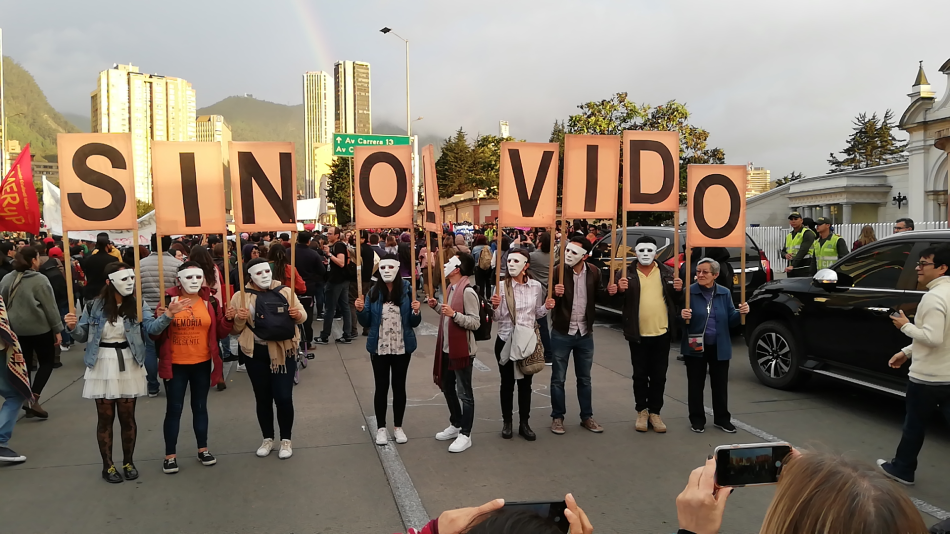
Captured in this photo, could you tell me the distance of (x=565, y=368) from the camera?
6391mm

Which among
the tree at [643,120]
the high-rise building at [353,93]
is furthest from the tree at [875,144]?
the high-rise building at [353,93]

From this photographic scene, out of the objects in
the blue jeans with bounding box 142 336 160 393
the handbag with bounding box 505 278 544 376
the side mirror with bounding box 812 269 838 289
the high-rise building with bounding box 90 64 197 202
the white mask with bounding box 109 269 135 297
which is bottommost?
the blue jeans with bounding box 142 336 160 393

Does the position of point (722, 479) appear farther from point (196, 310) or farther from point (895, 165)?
point (895, 165)

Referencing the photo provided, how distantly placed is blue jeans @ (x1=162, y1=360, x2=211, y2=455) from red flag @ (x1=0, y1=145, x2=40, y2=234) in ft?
24.9

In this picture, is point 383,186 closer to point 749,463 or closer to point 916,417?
point 916,417

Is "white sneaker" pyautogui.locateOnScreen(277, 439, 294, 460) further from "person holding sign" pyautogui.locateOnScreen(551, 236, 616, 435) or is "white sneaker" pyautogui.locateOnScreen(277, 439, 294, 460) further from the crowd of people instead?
"person holding sign" pyautogui.locateOnScreen(551, 236, 616, 435)

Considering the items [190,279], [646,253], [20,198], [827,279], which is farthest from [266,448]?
[20,198]

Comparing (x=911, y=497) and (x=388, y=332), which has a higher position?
(x=388, y=332)

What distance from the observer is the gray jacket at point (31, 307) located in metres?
7.00

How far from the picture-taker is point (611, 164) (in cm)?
674

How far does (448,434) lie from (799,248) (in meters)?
8.32

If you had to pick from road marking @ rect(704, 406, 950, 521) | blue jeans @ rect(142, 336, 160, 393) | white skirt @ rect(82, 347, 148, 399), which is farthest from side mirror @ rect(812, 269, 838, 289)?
blue jeans @ rect(142, 336, 160, 393)

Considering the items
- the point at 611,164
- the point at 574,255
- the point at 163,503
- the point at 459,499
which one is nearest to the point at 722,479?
the point at 459,499

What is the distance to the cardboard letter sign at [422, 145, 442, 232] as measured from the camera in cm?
630
